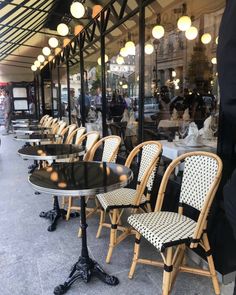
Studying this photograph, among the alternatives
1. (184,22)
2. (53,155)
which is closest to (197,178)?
(53,155)

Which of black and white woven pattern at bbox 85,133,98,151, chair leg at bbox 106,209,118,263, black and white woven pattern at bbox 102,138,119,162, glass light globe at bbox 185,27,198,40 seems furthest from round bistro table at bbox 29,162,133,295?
glass light globe at bbox 185,27,198,40

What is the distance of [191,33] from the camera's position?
17.0ft

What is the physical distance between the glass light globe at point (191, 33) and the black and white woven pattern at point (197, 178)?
12.3 ft

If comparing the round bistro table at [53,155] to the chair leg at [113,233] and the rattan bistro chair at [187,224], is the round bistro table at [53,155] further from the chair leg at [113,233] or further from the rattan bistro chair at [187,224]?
the rattan bistro chair at [187,224]

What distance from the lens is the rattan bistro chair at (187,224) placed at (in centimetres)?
177

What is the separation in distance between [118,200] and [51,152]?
1.13m

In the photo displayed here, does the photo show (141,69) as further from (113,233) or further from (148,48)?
(113,233)

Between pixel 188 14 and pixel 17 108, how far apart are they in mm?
12673

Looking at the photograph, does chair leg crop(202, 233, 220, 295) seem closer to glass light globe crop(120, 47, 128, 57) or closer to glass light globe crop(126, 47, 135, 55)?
glass light globe crop(126, 47, 135, 55)

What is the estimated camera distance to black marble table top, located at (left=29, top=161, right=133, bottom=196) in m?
1.75

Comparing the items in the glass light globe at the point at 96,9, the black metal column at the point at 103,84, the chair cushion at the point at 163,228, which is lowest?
the chair cushion at the point at 163,228

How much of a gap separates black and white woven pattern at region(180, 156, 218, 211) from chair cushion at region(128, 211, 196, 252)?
16cm

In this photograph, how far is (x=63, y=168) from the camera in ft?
7.66

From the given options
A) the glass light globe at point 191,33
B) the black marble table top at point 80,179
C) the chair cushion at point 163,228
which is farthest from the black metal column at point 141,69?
the glass light globe at point 191,33
